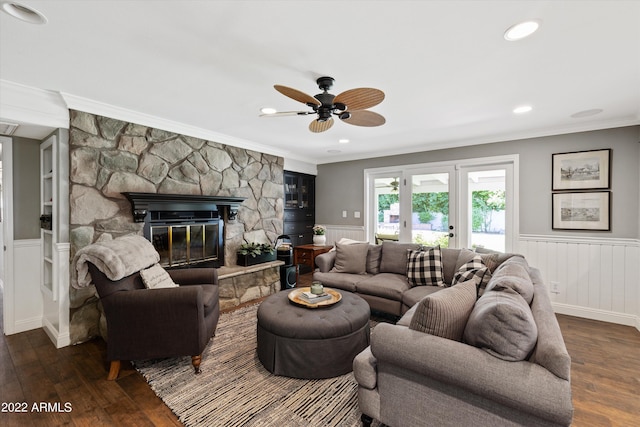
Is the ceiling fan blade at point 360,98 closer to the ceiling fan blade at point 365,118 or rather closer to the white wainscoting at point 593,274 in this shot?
the ceiling fan blade at point 365,118

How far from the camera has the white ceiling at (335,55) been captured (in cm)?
156

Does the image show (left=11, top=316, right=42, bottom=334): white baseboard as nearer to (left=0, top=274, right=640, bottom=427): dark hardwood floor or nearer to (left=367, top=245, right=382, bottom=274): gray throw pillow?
(left=0, top=274, right=640, bottom=427): dark hardwood floor

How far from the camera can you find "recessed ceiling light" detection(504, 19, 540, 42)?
1.63 metres

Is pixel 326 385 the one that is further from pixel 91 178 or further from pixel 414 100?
pixel 91 178

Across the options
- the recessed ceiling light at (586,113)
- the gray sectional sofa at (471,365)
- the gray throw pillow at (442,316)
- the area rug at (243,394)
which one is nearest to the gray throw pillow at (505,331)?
the gray sectional sofa at (471,365)

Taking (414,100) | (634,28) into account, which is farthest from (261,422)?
(634,28)

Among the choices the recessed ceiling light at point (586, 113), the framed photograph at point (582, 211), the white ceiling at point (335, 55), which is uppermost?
the white ceiling at point (335, 55)

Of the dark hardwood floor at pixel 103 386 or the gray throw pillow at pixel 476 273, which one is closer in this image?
the dark hardwood floor at pixel 103 386

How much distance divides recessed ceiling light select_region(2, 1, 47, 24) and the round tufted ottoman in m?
2.33

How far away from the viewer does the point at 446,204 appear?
4.55 m

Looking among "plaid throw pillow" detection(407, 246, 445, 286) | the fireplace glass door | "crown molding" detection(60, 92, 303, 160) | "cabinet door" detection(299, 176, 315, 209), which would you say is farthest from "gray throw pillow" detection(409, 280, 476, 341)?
"cabinet door" detection(299, 176, 315, 209)

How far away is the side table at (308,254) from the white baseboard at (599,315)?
3.42 meters

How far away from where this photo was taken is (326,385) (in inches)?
83.7

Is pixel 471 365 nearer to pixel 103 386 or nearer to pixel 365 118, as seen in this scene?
pixel 365 118
